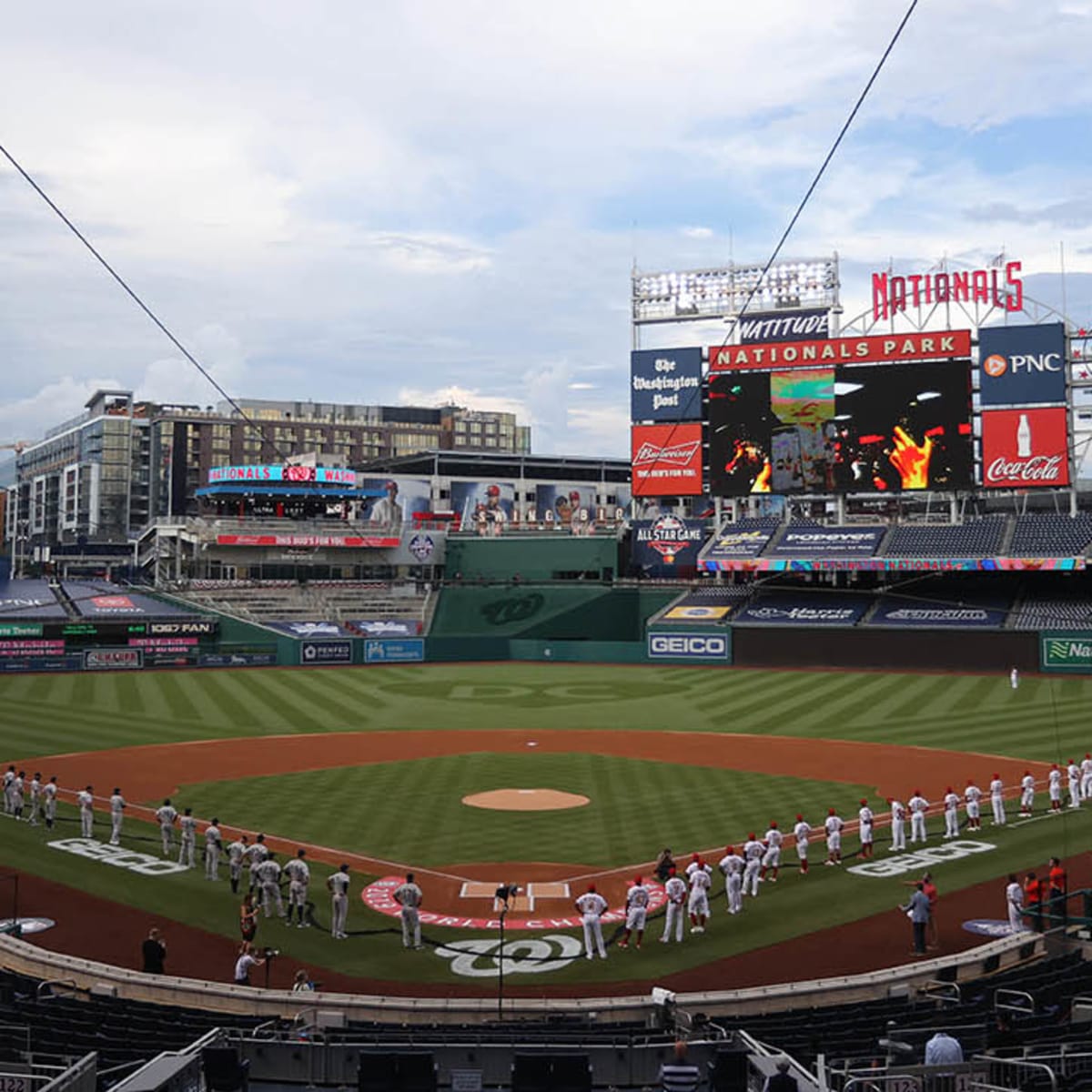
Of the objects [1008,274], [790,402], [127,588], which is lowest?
[127,588]

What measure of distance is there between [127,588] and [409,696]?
105 ft

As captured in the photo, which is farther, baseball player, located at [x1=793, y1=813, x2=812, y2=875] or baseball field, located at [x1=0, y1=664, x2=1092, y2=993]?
baseball player, located at [x1=793, y1=813, x2=812, y2=875]

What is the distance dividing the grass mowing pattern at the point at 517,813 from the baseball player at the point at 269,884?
11.8 feet

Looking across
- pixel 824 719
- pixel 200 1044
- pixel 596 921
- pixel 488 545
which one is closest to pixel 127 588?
pixel 488 545

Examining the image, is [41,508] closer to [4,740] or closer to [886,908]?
[4,740]

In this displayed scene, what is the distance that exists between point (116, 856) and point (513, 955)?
10012mm

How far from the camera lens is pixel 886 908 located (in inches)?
756

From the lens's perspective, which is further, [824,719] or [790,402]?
[790,402]

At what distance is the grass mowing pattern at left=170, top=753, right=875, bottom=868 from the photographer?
23.3 metres

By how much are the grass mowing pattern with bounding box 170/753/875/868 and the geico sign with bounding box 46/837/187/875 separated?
2851 millimetres

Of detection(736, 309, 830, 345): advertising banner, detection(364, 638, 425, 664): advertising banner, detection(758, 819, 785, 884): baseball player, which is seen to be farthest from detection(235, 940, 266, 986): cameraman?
detection(736, 309, 830, 345): advertising banner

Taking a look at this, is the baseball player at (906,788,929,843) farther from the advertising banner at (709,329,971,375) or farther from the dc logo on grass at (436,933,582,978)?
→ the advertising banner at (709,329,971,375)

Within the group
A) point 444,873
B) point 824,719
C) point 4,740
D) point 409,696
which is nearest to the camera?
point 444,873

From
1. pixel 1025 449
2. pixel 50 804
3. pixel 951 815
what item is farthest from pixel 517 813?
pixel 1025 449
